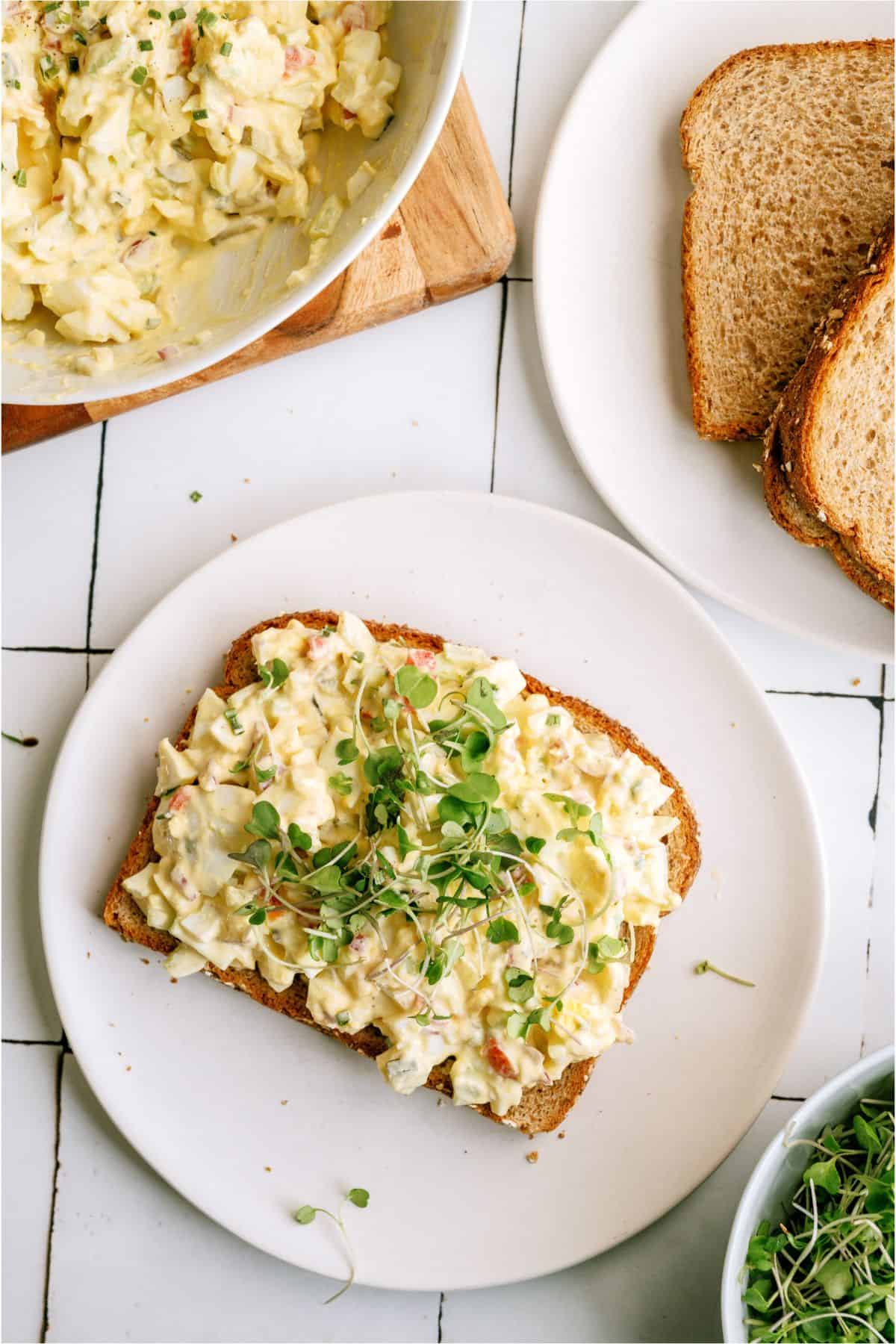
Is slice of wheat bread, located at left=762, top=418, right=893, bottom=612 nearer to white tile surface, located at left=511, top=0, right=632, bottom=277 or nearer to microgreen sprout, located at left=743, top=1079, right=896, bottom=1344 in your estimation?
white tile surface, located at left=511, top=0, right=632, bottom=277

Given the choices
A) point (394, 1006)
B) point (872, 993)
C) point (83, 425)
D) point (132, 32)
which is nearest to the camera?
point (132, 32)

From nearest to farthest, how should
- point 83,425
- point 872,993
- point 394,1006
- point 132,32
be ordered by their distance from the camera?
1. point 132,32
2. point 394,1006
3. point 83,425
4. point 872,993

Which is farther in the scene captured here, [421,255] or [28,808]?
[28,808]

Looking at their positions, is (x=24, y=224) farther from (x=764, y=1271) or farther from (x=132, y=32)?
(x=764, y=1271)

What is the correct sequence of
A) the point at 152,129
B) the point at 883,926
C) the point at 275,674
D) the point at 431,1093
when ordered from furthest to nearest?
1. the point at 883,926
2. the point at 431,1093
3. the point at 275,674
4. the point at 152,129

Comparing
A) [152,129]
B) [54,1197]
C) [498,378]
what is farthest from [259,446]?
[54,1197]

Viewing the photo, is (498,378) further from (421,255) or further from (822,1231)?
(822,1231)

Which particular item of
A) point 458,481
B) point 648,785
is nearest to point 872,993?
point 648,785

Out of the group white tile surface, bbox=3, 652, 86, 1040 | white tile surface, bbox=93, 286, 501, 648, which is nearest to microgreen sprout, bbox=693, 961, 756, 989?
white tile surface, bbox=93, 286, 501, 648
